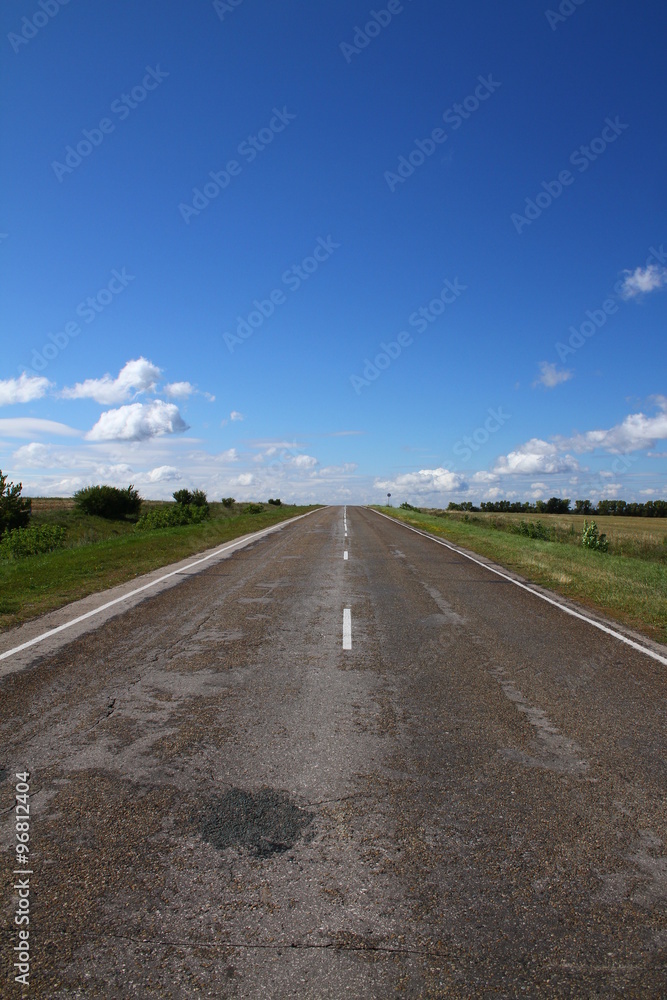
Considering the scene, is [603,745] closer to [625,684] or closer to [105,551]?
[625,684]

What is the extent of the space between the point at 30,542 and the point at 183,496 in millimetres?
31681

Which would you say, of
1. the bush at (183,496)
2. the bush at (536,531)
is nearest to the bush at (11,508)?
the bush at (183,496)

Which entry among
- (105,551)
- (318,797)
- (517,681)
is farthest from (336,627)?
(105,551)

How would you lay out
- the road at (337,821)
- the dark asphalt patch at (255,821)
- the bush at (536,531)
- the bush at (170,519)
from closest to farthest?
the road at (337,821) < the dark asphalt patch at (255,821) < the bush at (536,531) < the bush at (170,519)

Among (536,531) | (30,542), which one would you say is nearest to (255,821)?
(30,542)

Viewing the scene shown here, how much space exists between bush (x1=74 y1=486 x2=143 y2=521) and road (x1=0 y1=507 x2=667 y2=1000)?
133 feet

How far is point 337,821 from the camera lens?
3.51 m

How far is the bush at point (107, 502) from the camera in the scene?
147ft

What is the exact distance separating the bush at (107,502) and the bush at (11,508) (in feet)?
41.8

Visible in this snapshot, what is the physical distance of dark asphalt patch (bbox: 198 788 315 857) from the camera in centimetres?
330

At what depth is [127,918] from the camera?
2699 mm

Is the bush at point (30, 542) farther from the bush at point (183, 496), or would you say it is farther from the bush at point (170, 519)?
the bush at point (183, 496)

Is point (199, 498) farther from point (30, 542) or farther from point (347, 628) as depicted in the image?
point (347, 628)

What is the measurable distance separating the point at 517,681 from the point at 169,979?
15.7 ft
